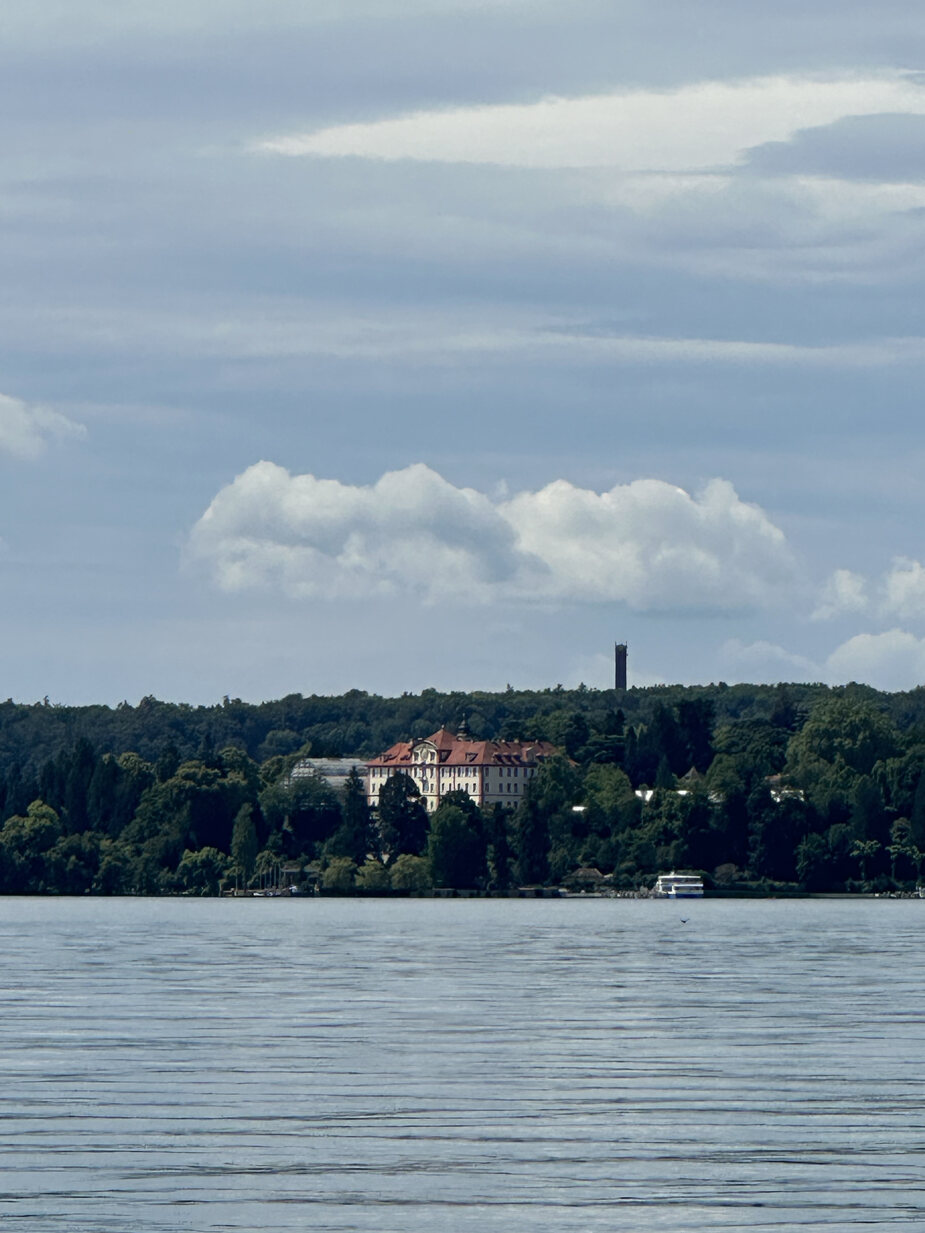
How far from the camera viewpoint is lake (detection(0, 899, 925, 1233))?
30297 millimetres

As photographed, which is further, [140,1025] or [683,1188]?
[140,1025]

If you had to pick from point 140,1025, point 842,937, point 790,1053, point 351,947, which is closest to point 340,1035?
point 140,1025

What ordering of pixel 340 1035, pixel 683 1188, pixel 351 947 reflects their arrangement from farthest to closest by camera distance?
pixel 351 947, pixel 340 1035, pixel 683 1188

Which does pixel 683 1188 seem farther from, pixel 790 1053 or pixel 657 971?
pixel 657 971

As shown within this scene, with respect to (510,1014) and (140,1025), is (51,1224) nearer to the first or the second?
(140,1025)

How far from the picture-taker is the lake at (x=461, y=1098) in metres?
30.3

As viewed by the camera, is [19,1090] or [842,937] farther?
[842,937]

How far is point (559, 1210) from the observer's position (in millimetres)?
30094

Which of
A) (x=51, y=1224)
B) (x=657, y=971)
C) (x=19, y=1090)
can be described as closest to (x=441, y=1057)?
(x=19, y=1090)

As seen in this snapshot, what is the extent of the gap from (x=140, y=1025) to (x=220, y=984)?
58.1ft

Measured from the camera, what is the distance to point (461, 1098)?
40406 mm

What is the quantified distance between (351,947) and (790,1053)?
190 feet

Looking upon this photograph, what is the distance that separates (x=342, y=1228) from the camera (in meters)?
28.8

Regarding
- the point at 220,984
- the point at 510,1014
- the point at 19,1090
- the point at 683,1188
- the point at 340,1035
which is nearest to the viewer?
the point at 683,1188
